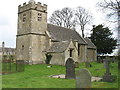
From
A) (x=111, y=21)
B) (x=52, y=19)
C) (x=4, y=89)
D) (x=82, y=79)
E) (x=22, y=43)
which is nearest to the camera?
(x=82, y=79)

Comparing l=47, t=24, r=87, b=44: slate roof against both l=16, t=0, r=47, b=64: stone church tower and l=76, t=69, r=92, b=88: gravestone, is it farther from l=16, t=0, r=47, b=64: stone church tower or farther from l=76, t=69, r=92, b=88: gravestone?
l=76, t=69, r=92, b=88: gravestone

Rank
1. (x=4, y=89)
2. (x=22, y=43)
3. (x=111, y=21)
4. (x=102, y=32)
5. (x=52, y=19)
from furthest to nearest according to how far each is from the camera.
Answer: (x=52, y=19) → (x=102, y=32) → (x=22, y=43) → (x=111, y=21) → (x=4, y=89)

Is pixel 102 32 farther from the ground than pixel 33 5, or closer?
closer

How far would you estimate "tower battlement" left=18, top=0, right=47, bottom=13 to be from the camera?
26688 millimetres

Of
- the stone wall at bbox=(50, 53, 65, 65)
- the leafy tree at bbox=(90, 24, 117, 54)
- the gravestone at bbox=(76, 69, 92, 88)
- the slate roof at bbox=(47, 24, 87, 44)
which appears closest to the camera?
the gravestone at bbox=(76, 69, 92, 88)

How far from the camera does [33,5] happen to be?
26.8 metres

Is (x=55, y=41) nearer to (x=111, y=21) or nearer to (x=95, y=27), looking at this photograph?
(x=111, y=21)

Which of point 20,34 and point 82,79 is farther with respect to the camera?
point 20,34

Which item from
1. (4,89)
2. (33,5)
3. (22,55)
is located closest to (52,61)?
(22,55)

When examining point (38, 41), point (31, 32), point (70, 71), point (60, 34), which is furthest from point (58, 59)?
point (70, 71)

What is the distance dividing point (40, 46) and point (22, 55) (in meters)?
3.60

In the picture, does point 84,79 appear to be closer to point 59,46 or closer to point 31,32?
point 59,46

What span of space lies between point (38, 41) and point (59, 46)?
158 inches

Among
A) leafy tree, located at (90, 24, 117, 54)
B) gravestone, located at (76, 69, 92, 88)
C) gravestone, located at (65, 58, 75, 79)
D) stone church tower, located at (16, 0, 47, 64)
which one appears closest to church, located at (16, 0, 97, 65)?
stone church tower, located at (16, 0, 47, 64)
